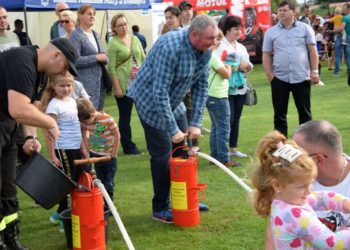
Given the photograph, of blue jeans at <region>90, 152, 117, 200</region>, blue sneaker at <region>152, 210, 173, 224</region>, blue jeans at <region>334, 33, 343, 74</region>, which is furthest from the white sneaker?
blue jeans at <region>334, 33, 343, 74</region>

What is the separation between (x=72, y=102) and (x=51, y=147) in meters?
0.46

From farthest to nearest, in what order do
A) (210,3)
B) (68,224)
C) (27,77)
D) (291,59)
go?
1. (210,3)
2. (291,59)
3. (68,224)
4. (27,77)

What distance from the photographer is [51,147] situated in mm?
4105

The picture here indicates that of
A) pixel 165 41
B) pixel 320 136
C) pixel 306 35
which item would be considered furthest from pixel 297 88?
pixel 320 136

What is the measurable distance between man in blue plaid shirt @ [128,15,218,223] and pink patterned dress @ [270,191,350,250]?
72.4 inches

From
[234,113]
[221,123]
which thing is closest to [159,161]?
[221,123]

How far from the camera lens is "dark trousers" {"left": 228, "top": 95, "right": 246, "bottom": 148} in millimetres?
6531

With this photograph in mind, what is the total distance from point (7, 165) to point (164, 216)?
4.74ft

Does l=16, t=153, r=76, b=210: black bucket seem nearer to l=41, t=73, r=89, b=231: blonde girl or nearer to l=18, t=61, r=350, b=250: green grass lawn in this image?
l=41, t=73, r=89, b=231: blonde girl

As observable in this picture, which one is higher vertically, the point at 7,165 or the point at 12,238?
the point at 7,165

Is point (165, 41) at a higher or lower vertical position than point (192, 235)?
higher

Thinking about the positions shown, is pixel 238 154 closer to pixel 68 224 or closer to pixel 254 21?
pixel 68 224

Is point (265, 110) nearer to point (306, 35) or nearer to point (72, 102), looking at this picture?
point (306, 35)

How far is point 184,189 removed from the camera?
14.4 feet
